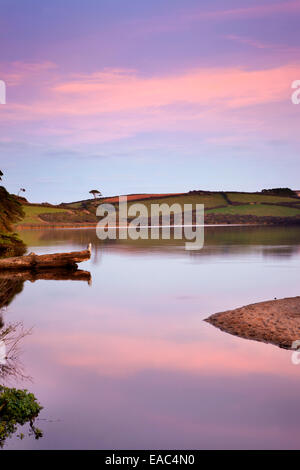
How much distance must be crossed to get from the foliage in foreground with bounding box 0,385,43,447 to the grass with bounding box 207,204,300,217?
469ft

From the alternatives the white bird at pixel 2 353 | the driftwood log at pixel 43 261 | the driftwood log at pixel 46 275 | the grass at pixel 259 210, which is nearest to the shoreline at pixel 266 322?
Result: the white bird at pixel 2 353

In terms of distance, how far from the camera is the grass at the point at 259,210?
487 ft

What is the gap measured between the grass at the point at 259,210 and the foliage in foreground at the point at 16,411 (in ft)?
469

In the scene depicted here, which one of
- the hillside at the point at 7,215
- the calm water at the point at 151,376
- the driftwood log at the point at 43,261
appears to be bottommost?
the calm water at the point at 151,376

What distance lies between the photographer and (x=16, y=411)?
388 inches

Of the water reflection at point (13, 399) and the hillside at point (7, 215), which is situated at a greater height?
the hillside at point (7, 215)

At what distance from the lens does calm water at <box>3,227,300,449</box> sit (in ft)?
31.2

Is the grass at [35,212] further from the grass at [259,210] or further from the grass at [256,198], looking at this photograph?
the grass at [256,198]

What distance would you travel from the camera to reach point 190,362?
13.8m

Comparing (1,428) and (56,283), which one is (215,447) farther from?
(56,283)

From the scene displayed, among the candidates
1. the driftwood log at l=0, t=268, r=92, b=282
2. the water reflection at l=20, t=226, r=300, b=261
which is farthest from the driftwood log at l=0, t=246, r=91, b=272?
the water reflection at l=20, t=226, r=300, b=261

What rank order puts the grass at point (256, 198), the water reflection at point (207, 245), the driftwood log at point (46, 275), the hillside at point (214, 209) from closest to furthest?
the driftwood log at point (46, 275), the water reflection at point (207, 245), the hillside at point (214, 209), the grass at point (256, 198)

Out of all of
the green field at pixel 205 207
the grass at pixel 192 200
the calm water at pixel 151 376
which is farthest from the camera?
the grass at pixel 192 200

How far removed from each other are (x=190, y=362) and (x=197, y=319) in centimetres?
596
